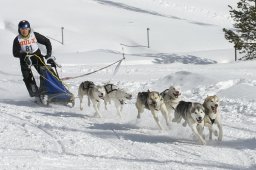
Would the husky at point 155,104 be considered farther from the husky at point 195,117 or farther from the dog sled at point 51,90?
the dog sled at point 51,90

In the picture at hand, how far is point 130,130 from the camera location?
824 cm

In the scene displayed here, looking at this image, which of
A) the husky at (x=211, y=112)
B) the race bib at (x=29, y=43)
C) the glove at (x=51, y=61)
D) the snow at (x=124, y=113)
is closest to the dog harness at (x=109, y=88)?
the snow at (x=124, y=113)

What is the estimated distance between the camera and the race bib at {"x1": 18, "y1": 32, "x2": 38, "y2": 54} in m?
10.7

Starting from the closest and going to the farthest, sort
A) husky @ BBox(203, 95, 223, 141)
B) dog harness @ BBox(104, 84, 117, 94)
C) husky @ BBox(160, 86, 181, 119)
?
A: husky @ BBox(203, 95, 223, 141) < husky @ BBox(160, 86, 181, 119) < dog harness @ BBox(104, 84, 117, 94)

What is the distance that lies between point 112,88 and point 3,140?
287cm

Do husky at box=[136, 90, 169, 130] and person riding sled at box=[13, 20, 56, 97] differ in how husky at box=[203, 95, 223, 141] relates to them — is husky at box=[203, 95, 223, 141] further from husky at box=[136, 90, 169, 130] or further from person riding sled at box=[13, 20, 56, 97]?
person riding sled at box=[13, 20, 56, 97]

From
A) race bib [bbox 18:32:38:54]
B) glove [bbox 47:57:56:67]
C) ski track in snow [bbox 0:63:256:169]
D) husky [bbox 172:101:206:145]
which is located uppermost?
race bib [bbox 18:32:38:54]

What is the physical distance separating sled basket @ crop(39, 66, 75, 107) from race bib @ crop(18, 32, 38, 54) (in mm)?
461

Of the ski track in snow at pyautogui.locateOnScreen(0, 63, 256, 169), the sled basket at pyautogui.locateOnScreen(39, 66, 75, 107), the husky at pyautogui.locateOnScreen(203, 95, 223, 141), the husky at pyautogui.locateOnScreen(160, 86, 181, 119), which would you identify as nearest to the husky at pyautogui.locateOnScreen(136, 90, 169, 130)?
the ski track in snow at pyautogui.locateOnScreen(0, 63, 256, 169)

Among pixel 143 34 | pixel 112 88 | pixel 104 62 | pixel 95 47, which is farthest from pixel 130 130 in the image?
pixel 143 34

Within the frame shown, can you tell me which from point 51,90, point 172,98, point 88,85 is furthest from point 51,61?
point 172,98

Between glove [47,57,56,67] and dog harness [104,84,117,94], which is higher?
glove [47,57,56,67]

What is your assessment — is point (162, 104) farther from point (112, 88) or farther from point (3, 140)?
point (3, 140)

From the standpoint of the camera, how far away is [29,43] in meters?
10.8
